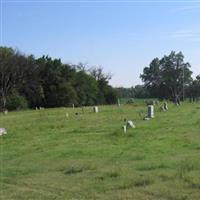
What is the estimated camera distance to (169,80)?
122m

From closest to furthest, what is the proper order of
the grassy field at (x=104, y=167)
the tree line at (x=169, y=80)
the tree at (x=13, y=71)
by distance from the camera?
the grassy field at (x=104, y=167), the tree at (x=13, y=71), the tree line at (x=169, y=80)

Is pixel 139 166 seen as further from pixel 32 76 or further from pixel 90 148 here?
pixel 32 76

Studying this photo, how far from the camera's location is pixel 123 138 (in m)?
19.9

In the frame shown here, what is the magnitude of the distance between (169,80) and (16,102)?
55.3m

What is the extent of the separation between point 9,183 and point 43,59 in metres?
71.5

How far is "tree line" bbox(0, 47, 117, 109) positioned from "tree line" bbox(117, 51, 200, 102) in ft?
110

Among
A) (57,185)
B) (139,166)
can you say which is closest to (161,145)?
(139,166)

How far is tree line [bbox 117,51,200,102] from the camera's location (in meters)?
118

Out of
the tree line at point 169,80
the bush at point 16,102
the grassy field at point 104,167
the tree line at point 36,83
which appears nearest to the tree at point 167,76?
the tree line at point 169,80

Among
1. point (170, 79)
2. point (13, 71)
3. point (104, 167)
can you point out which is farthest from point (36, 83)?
point (104, 167)

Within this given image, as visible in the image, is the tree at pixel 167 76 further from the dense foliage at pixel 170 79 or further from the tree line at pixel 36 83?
the tree line at pixel 36 83

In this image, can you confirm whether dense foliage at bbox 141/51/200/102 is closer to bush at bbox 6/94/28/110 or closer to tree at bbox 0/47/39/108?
tree at bbox 0/47/39/108

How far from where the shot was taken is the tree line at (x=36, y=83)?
246 feet

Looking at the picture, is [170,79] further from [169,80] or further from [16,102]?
[16,102]
